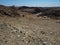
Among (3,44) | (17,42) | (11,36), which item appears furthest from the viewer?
(11,36)

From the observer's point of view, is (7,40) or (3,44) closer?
(3,44)

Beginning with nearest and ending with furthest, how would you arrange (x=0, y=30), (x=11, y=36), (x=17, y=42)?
1. (x=17, y=42)
2. (x=11, y=36)
3. (x=0, y=30)

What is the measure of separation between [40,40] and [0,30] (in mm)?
2490

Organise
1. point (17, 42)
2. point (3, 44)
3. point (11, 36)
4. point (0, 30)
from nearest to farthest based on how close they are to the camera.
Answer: point (3, 44)
point (17, 42)
point (11, 36)
point (0, 30)

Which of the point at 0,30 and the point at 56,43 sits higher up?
the point at 0,30

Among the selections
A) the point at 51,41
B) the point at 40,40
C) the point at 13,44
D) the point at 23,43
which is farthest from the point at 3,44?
the point at 51,41

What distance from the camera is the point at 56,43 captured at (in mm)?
7504

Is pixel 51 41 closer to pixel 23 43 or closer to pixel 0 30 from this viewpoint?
pixel 23 43

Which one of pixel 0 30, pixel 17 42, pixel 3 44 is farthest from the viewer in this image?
pixel 0 30

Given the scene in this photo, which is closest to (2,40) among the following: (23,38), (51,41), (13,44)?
(13,44)

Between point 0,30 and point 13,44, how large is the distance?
2.22 meters

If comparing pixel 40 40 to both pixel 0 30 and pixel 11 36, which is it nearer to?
pixel 11 36

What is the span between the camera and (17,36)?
7711 mm

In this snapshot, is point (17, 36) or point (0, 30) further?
point (0, 30)
